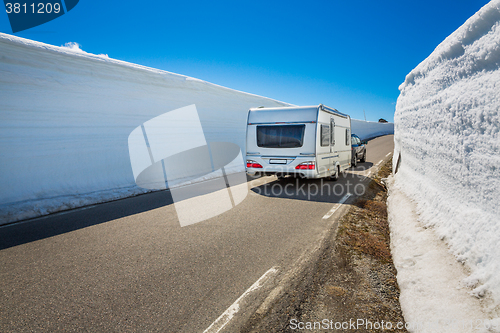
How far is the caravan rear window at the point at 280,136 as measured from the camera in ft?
26.4

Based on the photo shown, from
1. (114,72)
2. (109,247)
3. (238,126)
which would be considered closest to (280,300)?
(109,247)

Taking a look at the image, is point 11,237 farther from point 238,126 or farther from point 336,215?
point 238,126

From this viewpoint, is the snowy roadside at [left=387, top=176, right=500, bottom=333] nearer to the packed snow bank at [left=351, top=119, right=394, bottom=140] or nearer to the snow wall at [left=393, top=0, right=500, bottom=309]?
the snow wall at [left=393, top=0, right=500, bottom=309]

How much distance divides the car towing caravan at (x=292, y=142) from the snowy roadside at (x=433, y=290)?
14.6 feet

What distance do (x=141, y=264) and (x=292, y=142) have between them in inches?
226

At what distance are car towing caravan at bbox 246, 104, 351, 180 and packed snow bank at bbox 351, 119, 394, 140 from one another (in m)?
38.0

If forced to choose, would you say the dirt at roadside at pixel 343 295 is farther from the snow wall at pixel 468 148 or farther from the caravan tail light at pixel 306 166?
the caravan tail light at pixel 306 166

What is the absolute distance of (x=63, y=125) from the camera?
7812mm

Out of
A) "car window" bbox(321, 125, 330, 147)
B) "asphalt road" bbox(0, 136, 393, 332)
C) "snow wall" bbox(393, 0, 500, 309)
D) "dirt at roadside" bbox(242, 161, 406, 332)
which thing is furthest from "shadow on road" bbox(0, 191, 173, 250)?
"snow wall" bbox(393, 0, 500, 309)

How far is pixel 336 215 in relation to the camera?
544 centimetres

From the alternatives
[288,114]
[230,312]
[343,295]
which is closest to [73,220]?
[230,312]

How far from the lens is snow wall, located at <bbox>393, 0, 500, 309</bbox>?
2328mm

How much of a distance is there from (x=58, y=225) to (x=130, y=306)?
3489 mm

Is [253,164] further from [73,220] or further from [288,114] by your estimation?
[73,220]
